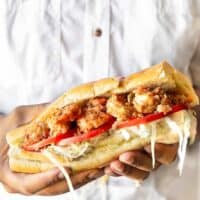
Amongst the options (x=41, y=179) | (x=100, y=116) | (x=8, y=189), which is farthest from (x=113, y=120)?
(x=8, y=189)

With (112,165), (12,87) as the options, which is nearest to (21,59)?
(12,87)

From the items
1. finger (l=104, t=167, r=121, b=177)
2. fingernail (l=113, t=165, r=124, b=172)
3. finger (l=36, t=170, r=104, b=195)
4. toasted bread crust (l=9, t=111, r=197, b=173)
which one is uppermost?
toasted bread crust (l=9, t=111, r=197, b=173)

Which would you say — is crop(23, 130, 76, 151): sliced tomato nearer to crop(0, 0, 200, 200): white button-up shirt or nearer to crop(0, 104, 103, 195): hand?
crop(0, 104, 103, 195): hand

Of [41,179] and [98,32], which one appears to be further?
[98,32]

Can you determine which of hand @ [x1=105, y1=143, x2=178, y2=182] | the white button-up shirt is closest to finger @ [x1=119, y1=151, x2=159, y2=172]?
hand @ [x1=105, y1=143, x2=178, y2=182]

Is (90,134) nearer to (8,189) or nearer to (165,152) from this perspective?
(165,152)

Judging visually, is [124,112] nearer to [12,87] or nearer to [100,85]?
[100,85]

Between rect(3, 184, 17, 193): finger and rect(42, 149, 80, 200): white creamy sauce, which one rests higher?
rect(42, 149, 80, 200): white creamy sauce
